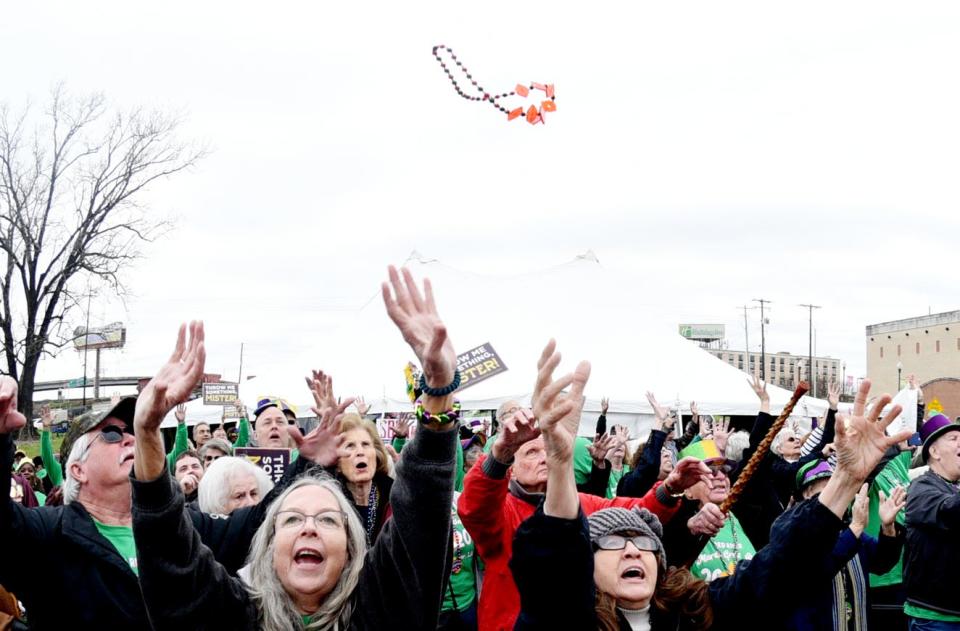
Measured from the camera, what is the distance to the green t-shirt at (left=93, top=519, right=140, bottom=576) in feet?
10.6

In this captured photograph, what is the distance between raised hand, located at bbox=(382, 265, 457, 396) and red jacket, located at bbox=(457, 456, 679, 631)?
1088 millimetres

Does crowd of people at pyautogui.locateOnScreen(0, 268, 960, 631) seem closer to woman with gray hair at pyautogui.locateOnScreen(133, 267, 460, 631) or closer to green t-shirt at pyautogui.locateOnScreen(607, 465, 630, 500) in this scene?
woman with gray hair at pyautogui.locateOnScreen(133, 267, 460, 631)

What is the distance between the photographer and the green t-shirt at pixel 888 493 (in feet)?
17.2

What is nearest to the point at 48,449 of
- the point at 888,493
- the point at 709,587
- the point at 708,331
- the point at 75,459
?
the point at 75,459

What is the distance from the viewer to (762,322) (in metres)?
67.2

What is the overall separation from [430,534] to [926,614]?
3723 millimetres

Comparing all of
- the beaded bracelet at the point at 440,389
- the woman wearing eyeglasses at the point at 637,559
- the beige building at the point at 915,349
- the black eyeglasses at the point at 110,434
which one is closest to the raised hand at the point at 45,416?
the black eyeglasses at the point at 110,434

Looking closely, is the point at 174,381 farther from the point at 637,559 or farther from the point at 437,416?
the point at 637,559

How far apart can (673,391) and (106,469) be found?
39.3 ft

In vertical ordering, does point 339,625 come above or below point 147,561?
below

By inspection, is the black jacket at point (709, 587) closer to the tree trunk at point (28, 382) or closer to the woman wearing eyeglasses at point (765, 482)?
the woman wearing eyeglasses at point (765, 482)

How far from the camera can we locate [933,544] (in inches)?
189

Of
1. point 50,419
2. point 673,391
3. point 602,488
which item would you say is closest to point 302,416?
point 673,391

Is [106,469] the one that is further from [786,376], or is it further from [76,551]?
[786,376]
